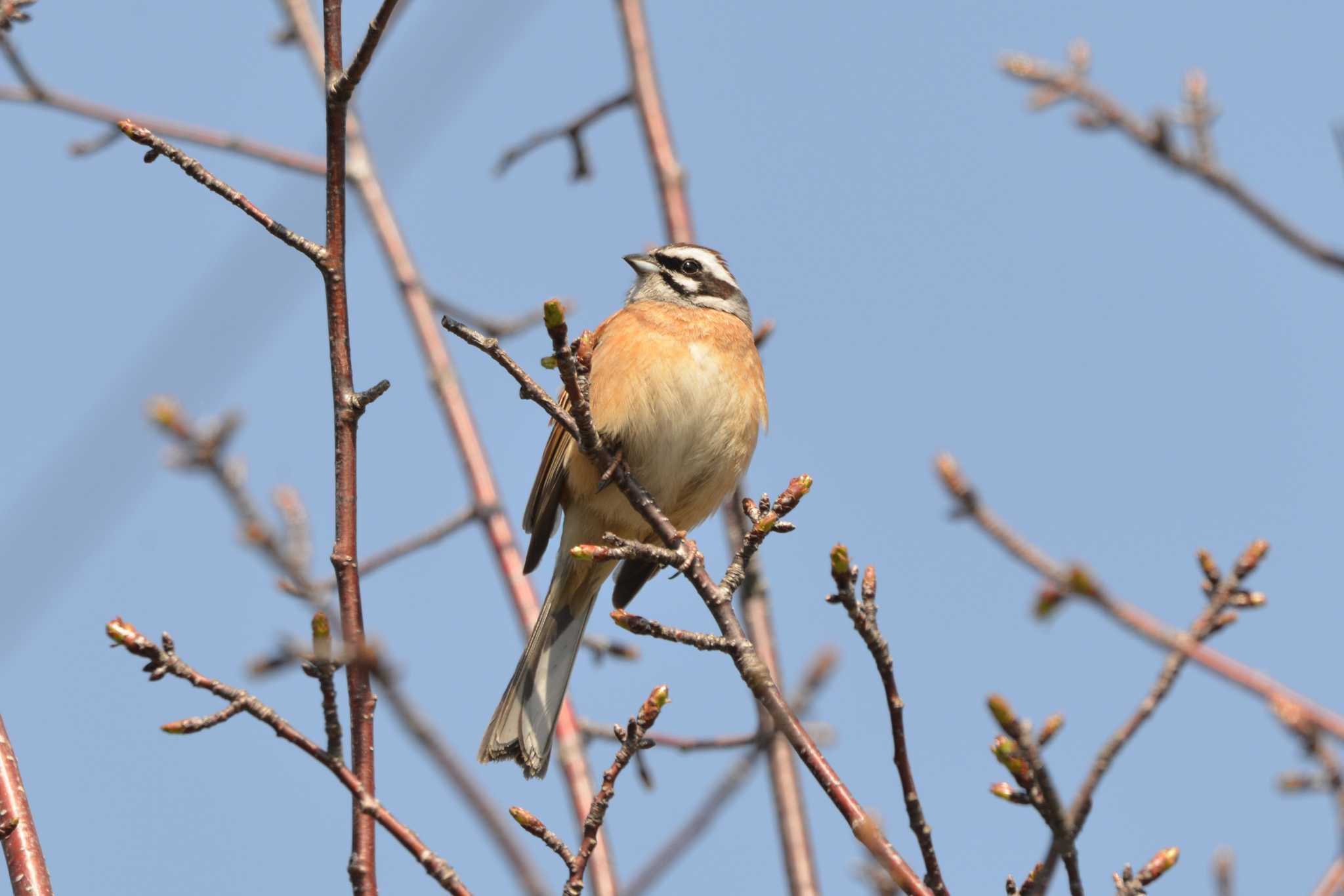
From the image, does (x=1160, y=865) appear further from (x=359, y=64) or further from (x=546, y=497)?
(x=546, y=497)

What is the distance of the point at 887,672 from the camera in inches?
124

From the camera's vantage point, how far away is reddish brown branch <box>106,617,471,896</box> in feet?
9.73

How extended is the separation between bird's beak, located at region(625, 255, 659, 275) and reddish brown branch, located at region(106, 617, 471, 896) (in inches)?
160

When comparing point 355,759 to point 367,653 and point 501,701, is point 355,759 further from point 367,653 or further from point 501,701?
point 501,701

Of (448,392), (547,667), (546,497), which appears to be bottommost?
(547,667)

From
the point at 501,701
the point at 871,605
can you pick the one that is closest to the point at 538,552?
the point at 501,701

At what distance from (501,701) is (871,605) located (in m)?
2.30

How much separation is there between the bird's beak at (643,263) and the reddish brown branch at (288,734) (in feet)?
13.3

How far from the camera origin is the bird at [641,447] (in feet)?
19.5

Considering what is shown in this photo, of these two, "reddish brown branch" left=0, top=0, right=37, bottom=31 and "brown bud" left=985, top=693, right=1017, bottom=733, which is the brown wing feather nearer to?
"reddish brown branch" left=0, top=0, right=37, bottom=31

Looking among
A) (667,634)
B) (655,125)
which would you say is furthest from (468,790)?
(655,125)

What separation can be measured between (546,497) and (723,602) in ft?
8.38

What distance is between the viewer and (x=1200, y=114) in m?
4.43

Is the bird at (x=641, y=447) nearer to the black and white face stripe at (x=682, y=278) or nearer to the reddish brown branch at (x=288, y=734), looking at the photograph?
the black and white face stripe at (x=682, y=278)
